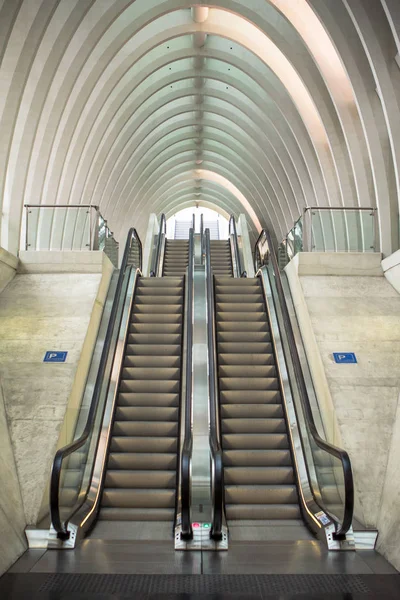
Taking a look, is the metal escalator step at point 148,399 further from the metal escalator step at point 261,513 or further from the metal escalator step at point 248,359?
the metal escalator step at point 261,513

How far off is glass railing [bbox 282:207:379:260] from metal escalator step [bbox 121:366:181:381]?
155 inches

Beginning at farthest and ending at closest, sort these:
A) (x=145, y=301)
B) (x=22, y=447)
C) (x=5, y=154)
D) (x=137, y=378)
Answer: (x=5, y=154)
(x=145, y=301)
(x=137, y=378)
(x=22, y=447)

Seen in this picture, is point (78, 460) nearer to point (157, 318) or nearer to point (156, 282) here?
point (157, 318)

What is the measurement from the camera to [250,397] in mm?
7945

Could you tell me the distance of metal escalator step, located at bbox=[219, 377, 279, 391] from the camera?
8.18m

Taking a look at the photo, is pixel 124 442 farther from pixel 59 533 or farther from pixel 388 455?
pixel 388 455

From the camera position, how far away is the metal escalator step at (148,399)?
7.91 metres

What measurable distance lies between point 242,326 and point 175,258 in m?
9.86

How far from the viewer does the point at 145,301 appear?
10.6m

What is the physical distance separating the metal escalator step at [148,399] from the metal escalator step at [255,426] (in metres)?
0.96

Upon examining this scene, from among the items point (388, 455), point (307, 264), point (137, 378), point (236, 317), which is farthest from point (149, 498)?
point (307, 264)

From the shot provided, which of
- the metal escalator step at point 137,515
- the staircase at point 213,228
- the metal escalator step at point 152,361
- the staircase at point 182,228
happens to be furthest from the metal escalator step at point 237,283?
Answer: the staircase at point 213,228

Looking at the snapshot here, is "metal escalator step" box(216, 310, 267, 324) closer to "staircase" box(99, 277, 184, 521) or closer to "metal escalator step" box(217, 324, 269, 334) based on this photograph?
"metal escalator step" box(217, 324, 269, 334)

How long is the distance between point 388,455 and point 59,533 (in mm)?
3992
